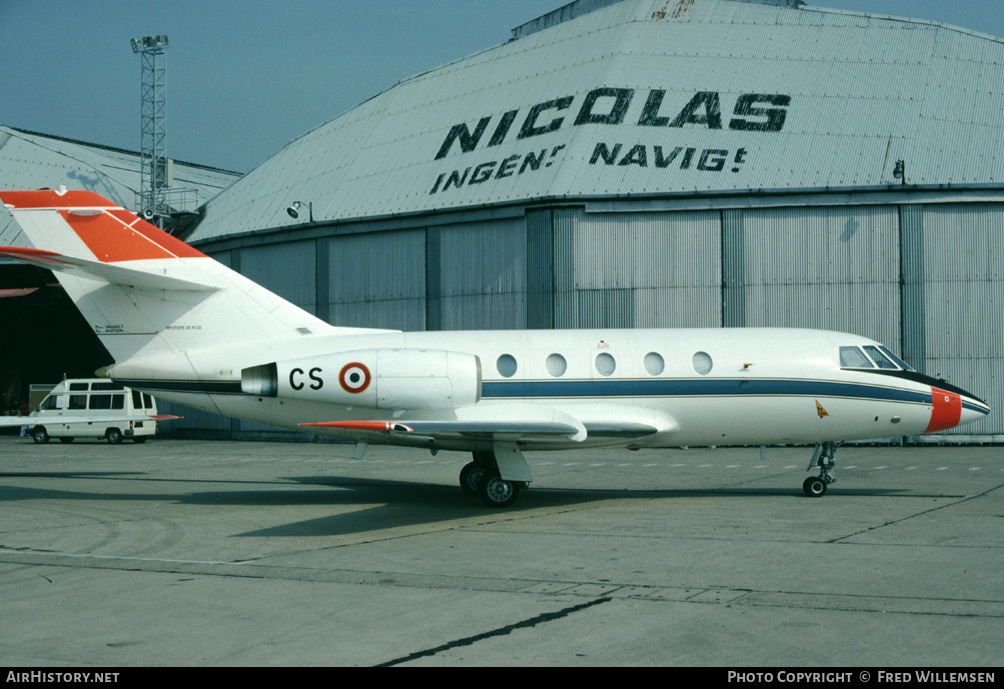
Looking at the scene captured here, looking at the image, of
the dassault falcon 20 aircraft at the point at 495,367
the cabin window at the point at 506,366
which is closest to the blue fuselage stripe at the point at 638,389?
the dassault falcon 20 aircraft at the point at 495,367

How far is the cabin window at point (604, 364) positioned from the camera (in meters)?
Answer: 17.4

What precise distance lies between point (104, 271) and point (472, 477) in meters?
7.59

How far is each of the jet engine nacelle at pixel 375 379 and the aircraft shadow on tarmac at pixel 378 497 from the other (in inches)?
76.9

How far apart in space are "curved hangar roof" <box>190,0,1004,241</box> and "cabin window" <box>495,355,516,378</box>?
16.2 m

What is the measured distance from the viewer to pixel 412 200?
1444 inches

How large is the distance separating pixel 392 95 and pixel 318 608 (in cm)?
3885

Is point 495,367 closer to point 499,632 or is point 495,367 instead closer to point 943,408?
point 943,408

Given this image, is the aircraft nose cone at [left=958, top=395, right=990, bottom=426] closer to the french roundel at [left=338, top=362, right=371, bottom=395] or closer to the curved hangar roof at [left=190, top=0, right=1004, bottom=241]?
the french roundel at [left=338, top=362, right=371, bottom=395]

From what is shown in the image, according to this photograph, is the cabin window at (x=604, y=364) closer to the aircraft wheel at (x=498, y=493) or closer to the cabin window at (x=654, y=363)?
the cabin window at (x=654, y=363)

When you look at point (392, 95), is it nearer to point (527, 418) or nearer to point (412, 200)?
point (412, 200)

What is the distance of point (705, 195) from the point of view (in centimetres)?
3238

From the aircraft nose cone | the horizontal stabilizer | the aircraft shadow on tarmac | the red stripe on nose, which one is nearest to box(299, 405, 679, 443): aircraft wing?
the aircraft shadow on tarmac

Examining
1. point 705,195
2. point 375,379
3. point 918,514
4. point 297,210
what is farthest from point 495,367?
point 297,210

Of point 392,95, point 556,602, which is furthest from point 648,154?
point 556,602
